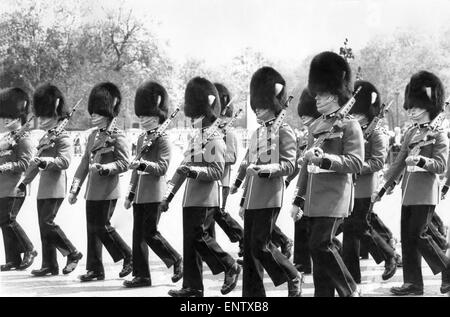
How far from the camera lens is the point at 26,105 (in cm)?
820

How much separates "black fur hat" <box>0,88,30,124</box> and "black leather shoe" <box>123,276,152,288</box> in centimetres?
223

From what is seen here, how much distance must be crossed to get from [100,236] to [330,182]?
255 cm

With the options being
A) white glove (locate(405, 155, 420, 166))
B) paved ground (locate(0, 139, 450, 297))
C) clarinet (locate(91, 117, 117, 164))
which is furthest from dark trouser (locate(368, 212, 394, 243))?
clarinet (locate(91, 117, 117, 164))

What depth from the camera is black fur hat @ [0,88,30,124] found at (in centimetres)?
803

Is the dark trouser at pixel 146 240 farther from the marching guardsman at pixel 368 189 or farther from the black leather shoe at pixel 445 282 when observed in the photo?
the black leather shoe at pixel 445 282

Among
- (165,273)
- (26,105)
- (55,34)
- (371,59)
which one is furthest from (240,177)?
(371,59)

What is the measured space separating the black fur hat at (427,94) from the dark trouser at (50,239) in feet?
11.3

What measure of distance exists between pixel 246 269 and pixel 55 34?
15.4ft

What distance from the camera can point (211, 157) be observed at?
626 centimetres

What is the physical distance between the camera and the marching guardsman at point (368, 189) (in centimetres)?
703

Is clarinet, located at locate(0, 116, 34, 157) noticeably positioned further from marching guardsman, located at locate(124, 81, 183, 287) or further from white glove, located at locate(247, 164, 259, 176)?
white glove, located at locate(247, 164, 259, 176)

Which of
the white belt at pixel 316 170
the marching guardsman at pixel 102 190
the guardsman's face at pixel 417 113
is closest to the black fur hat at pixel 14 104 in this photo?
the marching guardsman at pixel 102 190
